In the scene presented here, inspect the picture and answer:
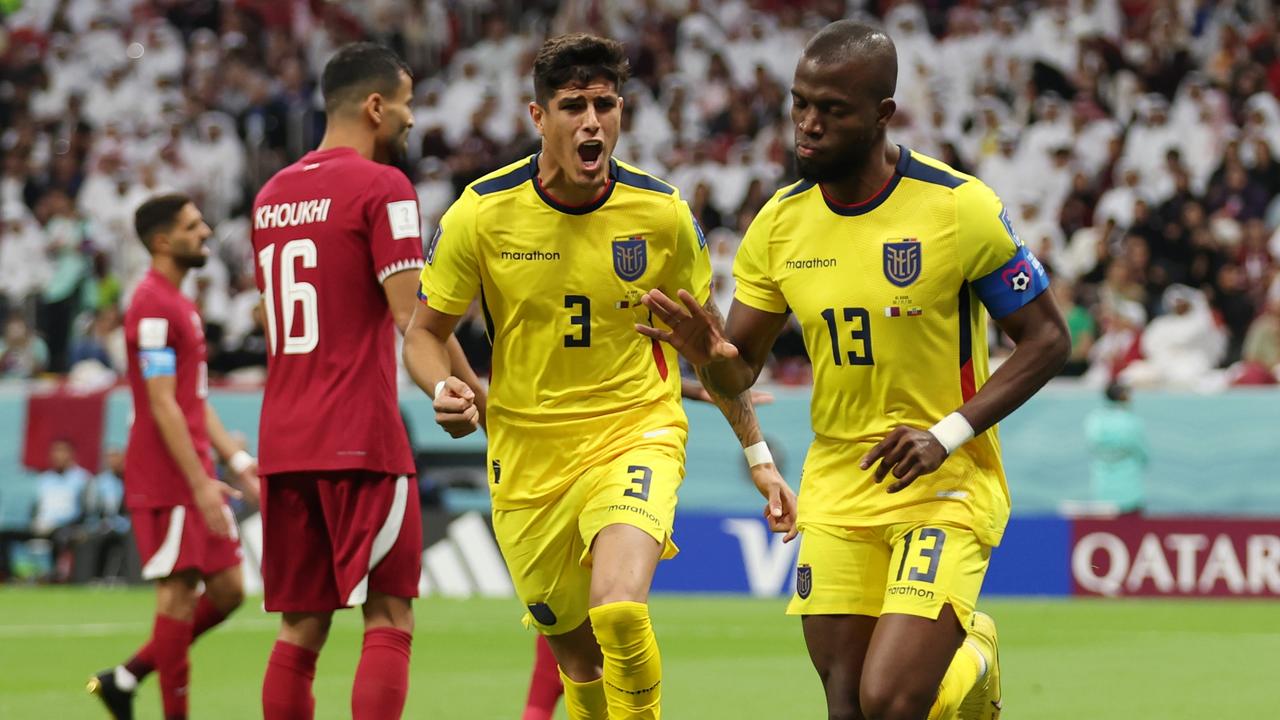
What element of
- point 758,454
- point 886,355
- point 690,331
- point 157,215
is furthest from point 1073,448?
point 690,331

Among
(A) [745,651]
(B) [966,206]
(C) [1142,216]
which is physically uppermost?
(B) [966,206]

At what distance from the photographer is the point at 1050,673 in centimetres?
1226

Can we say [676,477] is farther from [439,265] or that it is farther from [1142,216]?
[1142,216]

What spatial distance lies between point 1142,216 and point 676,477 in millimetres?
15008

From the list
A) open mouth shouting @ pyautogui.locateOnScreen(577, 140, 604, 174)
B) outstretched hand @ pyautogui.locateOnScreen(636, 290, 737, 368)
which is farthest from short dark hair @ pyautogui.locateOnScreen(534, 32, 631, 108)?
outstretched hand @ pyautogui.locateOnScreen(636, 290, 737, 368)

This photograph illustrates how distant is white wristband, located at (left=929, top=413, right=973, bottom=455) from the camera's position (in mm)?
5926

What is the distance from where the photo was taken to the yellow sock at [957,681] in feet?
20.4

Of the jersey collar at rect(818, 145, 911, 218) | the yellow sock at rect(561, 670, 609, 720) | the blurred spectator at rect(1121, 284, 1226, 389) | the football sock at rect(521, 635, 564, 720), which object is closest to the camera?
the jersey collar at rect(818, 145, 911, 218)

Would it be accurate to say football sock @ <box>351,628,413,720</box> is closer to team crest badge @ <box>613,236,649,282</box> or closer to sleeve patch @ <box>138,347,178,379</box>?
team crest badge @ <box>613,236,649,282</box>

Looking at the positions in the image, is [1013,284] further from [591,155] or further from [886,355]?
[591,155]

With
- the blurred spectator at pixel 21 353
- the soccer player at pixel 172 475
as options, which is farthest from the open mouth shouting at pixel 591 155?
the blurred spectator at pixel 21 353

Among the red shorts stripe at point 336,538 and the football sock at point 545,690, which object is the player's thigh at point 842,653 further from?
the football sock at point 545,690

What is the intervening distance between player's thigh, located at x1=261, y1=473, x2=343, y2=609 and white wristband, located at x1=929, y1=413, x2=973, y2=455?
2369 millimetres

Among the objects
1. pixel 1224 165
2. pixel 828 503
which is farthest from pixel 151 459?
pixel 1224 165
